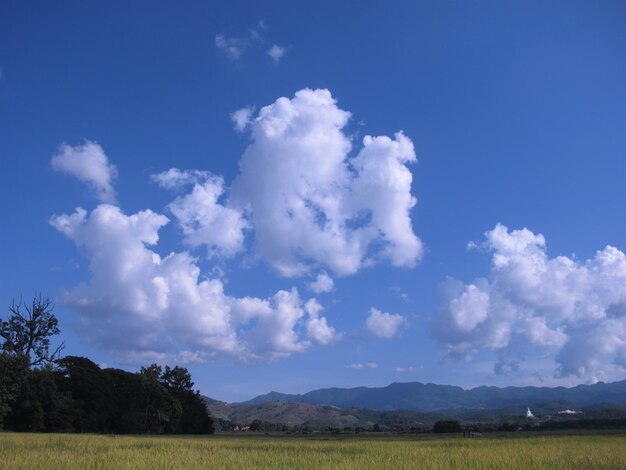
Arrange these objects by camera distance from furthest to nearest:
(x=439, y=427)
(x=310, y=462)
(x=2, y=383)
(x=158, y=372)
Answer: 1. (x=158, y=372)
2. (x=439, y=427)
3. (x=2, y=383)
4. (x=310, y=462)

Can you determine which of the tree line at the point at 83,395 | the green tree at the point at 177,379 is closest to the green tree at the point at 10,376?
the tree line at the point at 83,395

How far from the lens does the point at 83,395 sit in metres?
73.8

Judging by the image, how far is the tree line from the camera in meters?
58.9

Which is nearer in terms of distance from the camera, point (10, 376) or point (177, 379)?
point (10, 376)

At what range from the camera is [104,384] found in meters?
78.1

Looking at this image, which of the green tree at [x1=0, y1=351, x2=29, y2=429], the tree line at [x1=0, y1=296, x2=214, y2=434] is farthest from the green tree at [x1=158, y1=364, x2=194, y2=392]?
the green tree at [x1=0, y1=351, x2=29, y2=429]

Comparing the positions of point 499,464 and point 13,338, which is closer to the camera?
point 499,464

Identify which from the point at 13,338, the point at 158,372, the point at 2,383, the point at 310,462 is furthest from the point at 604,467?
the point at 158,372

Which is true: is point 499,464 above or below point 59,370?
below

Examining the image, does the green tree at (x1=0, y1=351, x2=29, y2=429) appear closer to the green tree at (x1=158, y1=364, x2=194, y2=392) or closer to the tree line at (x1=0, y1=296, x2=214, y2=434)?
the tree line at (x1=0, y1=296, x2=214, y2=434)

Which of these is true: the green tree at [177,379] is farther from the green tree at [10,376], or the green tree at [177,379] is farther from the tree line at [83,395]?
the green tree at [10,376]

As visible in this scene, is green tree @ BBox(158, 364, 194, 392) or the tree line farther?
green tree @ BBox(158, 364, 194, 392)

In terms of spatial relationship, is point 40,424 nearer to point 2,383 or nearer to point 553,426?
point 2,383

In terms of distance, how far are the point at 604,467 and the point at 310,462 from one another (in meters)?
8.93
